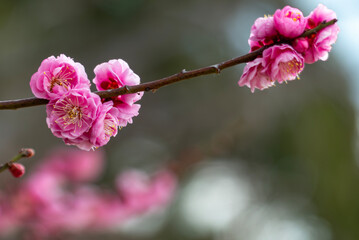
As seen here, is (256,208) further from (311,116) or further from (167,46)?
(167,46)

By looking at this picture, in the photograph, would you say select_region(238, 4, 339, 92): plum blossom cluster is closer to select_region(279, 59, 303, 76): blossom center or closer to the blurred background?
select_region(279, 59, 303, 76): blossom center

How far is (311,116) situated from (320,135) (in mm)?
164

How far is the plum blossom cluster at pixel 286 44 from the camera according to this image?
25.0 inches

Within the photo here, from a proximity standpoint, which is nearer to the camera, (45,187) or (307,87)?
(45,187)

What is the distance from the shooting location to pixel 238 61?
605 millimetres

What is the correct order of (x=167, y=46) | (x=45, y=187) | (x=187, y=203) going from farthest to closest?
(x=187, y=203), (x=167, y=46), (x=45, y=187)

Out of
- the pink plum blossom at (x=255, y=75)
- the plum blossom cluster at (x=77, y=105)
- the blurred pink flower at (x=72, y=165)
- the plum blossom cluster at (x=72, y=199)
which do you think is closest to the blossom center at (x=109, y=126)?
the plum blossom cluster at (x=77, y=105)

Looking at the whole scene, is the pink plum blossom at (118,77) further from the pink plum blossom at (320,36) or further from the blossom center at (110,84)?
the pink plum blossom at (320,36)

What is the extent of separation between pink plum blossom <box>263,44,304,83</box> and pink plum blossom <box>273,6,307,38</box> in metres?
0.02

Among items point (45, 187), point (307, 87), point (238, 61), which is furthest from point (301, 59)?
point (307, 87)

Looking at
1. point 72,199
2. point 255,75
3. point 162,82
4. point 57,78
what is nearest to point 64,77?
point 57,78

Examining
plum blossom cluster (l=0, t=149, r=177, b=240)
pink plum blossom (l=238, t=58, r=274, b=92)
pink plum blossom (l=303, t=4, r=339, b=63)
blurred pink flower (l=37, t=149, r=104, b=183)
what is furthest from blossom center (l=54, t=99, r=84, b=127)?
blurred pink flower (l=37, t=149, r=104, b=183)

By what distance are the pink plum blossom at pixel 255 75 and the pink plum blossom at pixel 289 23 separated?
0.06 m

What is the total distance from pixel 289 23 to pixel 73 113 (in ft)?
1.08
